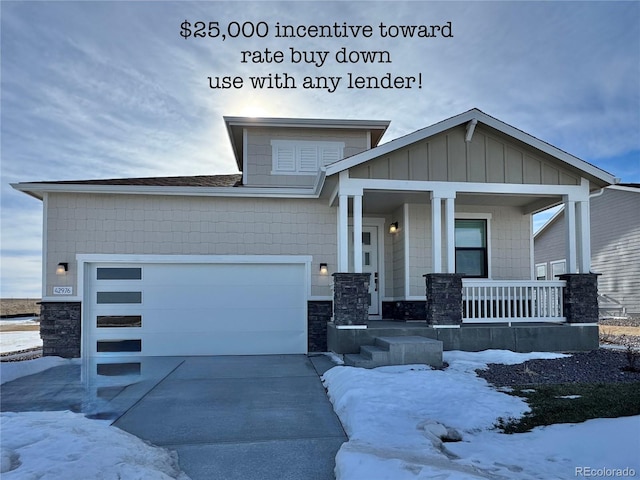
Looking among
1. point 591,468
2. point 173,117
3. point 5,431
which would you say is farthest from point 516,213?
point 5,431

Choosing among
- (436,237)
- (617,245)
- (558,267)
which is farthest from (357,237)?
(558,267)

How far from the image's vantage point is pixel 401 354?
22.0 ft

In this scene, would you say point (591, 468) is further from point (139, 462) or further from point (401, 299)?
point (401, 299)

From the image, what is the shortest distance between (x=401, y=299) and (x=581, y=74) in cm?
731

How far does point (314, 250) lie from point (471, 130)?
396cm

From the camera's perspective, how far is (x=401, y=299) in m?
9.73

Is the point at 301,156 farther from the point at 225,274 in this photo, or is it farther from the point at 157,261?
the point at 157,261

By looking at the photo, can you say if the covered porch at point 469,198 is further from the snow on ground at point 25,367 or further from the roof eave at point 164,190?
the snow on ground at point 25,367

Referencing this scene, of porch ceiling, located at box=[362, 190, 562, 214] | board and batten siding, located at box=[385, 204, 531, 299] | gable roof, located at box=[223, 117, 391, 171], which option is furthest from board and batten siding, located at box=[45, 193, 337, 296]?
gable roof, located at box=[223, 117, 391, 171]

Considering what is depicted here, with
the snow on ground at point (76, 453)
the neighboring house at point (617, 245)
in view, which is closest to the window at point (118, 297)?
the snow on ground at point (76, 453)

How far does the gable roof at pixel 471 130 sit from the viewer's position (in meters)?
7.84

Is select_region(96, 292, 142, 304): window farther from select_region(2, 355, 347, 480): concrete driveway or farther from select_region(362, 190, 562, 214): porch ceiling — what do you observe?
select_region(362, 190, 562, 214): porch ceiling

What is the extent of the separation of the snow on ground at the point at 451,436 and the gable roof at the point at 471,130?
3.74 metres

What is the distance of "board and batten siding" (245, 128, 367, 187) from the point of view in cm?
1038
